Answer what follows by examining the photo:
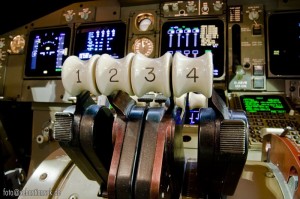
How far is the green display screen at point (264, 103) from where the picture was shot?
1895 millimetres

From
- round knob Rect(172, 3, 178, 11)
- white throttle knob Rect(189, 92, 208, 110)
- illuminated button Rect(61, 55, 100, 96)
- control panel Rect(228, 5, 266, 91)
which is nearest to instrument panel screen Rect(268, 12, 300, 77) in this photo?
control panel Rect(228, 5, 266, 91)

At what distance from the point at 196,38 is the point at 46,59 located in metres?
1.47

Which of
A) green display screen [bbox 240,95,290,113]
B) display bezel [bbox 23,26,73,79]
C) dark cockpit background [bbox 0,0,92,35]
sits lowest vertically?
green display screen [bbox 240,95,290,113]

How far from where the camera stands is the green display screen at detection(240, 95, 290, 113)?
6.22ft

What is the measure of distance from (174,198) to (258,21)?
1995 millimetres

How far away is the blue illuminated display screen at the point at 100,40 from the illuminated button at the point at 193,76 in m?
2.03

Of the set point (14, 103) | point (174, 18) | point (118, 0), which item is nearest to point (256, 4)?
point (174, 18)

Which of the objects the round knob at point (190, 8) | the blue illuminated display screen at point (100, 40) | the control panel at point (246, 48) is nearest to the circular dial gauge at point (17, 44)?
the blue illuminated display screen at point (100, 40)

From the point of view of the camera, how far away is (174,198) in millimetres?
716

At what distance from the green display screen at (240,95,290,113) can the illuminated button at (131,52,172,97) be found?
1.52m

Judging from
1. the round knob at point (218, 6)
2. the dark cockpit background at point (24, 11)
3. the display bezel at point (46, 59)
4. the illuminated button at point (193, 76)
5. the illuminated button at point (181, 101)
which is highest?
the dark cockpit background at point (24, 11)

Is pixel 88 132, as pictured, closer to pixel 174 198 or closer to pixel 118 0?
pixel 174 198

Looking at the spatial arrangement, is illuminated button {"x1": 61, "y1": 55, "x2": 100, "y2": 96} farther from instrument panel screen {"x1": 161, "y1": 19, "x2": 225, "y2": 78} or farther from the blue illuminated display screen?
the blue illuminated display screen

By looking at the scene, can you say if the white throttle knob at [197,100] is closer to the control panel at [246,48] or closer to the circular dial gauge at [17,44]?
the control panel at [246,48]
